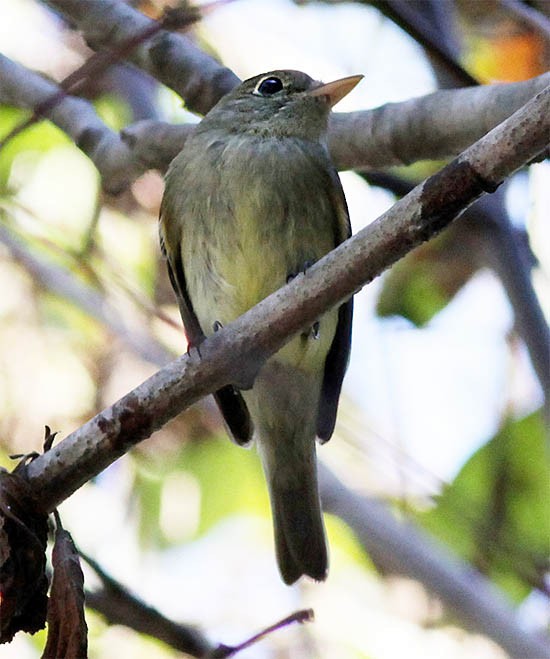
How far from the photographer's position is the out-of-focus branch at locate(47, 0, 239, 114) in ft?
13.6

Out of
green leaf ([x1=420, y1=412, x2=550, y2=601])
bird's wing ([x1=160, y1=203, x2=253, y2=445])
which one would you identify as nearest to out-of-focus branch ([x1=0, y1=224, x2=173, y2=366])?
bird's wing ([x1=160, y1=203, x2=253, y2=445])

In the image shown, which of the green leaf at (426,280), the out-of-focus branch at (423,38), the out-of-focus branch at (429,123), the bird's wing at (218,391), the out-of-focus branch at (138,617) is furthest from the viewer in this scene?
the green leaf at (426,280)

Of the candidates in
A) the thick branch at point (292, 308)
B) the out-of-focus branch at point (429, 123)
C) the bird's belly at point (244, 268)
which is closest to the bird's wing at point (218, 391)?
the bird's belly at point (244, 268)

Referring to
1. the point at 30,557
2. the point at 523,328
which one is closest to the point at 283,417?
the point at 523,328

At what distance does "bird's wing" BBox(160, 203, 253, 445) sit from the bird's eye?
729 mm

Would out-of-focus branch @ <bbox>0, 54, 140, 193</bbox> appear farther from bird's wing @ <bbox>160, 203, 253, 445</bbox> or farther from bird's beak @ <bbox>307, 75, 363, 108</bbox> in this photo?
bird's beak @ <bbox>307, 75, 363, 108</bbox>

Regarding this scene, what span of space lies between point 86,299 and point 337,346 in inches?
38.7

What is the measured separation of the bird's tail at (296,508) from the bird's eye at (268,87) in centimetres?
143

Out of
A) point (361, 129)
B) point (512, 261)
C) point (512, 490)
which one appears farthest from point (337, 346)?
point (361, 129)

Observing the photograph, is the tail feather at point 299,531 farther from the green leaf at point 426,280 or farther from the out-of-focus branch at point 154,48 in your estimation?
the out-of-focus branch at point 154,48

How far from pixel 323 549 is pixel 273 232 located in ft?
3.88

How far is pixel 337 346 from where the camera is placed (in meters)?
4.64

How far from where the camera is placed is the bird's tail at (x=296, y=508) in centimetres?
445

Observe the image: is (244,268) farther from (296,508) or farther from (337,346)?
(296,508)
